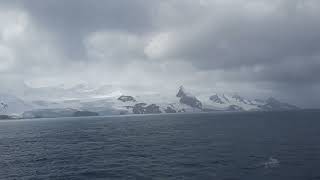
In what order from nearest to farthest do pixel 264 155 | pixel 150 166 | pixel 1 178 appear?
pixel 1 178 < pixel 150 166 < pixel 264 155

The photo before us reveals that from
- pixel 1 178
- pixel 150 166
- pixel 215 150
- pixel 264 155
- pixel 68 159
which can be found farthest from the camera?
pixel 215 150

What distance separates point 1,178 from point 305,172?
59.4m

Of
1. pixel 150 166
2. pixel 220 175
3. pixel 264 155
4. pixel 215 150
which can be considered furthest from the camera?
pixel 215 150

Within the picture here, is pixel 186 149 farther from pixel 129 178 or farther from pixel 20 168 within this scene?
pixel 20 168

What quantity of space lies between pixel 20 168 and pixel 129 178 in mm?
30968

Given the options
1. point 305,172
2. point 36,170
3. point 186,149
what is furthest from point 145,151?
point 305,172

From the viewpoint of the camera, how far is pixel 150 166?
71.0 meters

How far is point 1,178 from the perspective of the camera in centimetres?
6444

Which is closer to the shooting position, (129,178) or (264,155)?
(129,178)

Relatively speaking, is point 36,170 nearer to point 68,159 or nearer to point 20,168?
point 20,168

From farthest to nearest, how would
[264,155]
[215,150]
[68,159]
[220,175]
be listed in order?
[215,150]
[68,159]
[264,155]
[220,175]

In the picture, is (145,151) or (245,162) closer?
(245,162)

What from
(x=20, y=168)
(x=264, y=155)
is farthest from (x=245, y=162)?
(x=20, y=168)

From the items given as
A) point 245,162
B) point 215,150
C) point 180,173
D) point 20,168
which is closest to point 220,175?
point 180,173
